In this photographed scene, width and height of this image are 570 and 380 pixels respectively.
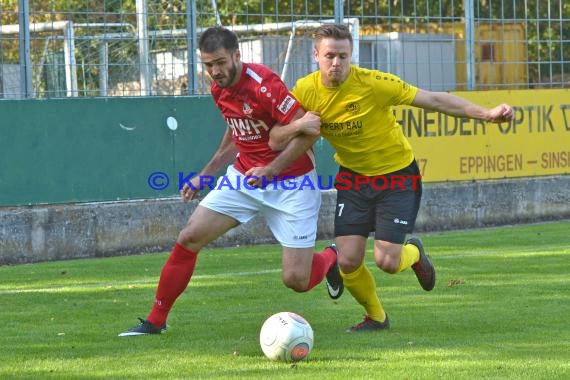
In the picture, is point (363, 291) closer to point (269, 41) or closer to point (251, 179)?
point (251, 179)

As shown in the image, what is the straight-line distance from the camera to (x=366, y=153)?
8.45 metres

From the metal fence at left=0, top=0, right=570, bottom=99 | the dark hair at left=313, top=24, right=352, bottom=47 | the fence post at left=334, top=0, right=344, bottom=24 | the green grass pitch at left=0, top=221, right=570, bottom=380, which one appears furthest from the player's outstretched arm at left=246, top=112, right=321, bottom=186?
the fence post at left=334, top=0, right=344, bottom=24

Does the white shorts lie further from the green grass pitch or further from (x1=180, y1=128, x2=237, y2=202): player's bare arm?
the green grass pitch

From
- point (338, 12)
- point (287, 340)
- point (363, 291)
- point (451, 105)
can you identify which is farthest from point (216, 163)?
point (338, 12)

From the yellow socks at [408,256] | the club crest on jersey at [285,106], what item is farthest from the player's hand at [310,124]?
the yellow socks at [408,256]

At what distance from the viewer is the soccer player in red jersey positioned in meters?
7.96

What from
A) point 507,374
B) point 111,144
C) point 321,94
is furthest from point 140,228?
point 507,374

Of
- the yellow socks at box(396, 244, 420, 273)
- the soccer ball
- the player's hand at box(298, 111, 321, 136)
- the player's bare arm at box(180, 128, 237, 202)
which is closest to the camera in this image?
the soccer ball

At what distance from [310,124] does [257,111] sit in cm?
38

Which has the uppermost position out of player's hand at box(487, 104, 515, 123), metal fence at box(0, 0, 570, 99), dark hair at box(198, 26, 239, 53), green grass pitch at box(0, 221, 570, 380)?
metal fence at box(0, 0, 570, 99)

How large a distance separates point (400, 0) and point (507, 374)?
34.5 ft

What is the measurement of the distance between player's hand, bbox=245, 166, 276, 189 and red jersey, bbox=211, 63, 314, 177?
0.82 ft

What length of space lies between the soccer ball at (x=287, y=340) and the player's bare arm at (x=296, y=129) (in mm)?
1290

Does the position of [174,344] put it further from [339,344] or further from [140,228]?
[140,228]
